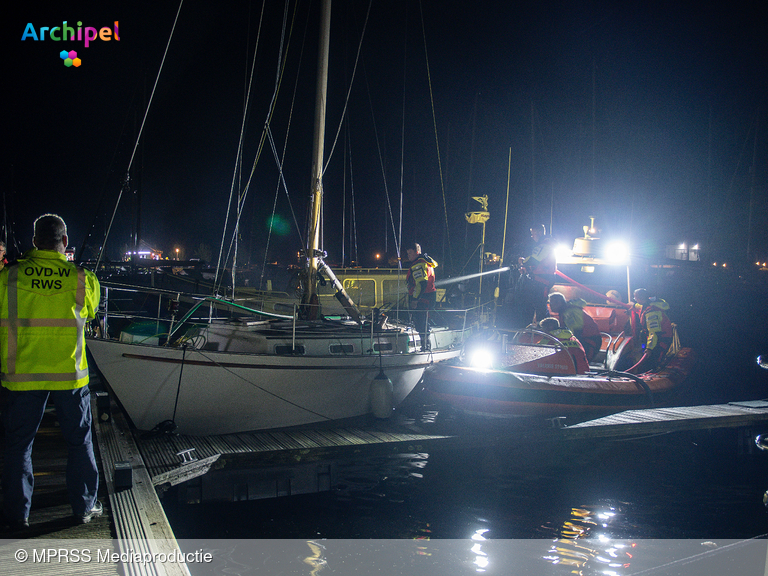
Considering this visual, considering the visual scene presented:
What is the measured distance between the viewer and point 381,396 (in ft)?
25.5

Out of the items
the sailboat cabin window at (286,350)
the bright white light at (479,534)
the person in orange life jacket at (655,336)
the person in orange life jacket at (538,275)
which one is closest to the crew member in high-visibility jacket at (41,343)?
the bright white light at (479,534)

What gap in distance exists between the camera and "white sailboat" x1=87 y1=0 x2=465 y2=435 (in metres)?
6.57

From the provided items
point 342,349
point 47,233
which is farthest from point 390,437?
point 47,233

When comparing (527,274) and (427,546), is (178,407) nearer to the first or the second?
(427,546)

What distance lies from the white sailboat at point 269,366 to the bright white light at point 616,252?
8573mm

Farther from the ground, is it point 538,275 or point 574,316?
point 538,275

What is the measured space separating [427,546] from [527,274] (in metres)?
7.26

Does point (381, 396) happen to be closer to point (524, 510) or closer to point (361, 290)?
point (524, 510)

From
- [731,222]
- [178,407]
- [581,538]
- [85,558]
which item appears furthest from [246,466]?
[731,222]

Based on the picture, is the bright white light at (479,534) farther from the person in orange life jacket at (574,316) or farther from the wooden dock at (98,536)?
the person in orange life jacket at (574,316)

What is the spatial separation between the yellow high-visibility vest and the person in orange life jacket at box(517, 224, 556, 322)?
353 inches

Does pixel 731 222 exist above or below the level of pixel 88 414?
above

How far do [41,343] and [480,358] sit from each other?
6601 mm

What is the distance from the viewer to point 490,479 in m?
6.76
